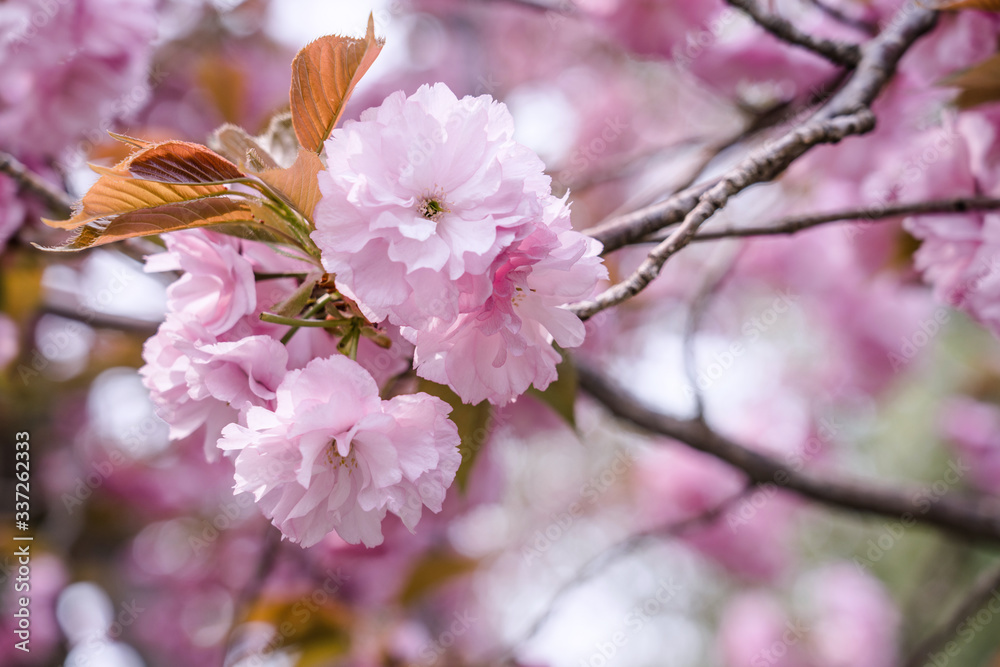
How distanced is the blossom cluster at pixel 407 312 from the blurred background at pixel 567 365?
0.23 m

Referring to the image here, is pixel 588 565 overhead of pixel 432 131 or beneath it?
beneath

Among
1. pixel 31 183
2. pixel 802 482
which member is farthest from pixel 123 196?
pixel 802 482

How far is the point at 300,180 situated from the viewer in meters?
0.45

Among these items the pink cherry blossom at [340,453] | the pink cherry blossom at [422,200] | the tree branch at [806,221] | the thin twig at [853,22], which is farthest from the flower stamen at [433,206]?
the thin twig at [853,22]

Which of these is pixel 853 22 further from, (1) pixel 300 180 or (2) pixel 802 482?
(1) pixel 300 180

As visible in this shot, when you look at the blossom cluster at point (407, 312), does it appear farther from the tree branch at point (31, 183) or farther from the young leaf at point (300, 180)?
the tree branch at point (31, 183)

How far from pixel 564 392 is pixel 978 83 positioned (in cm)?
58

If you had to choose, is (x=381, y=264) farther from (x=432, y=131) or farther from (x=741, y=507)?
(x=741, y=507)

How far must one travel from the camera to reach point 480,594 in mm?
3223

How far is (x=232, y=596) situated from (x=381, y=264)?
2042mm

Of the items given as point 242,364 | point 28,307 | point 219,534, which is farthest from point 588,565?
point 219,534

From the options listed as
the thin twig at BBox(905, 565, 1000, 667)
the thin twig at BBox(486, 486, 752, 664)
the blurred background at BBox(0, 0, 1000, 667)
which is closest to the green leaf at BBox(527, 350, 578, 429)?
the blurred background at BBox(0, 0, 1000, 667)

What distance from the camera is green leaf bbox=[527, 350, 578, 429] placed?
26.4 inches

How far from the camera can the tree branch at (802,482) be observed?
42.9 inches
